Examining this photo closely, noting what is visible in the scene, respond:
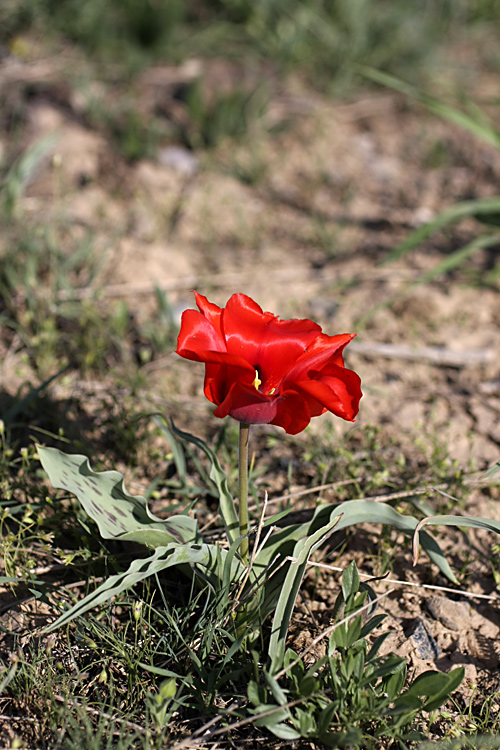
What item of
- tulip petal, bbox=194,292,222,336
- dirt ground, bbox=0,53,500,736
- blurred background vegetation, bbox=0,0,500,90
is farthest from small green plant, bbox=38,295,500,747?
blurred background vegetation, bbox=0,0,500,90

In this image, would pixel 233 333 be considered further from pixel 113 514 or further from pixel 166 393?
pixel 166 393

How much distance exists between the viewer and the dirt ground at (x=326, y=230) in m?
2.59

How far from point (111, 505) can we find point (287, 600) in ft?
1.51

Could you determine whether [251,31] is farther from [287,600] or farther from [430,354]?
[287,600]

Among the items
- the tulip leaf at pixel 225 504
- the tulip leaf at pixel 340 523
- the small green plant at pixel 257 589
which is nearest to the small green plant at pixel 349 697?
the small green plant at pixel 257 589

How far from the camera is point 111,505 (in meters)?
1.57

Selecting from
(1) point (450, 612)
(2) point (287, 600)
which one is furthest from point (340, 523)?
(1) point (450, 612)

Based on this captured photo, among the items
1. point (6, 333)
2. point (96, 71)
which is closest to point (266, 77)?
point (96, 71)

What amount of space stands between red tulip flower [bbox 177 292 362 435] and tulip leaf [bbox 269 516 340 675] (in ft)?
0.98

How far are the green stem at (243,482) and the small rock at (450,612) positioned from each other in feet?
1.89

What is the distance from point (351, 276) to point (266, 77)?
1.69 metres

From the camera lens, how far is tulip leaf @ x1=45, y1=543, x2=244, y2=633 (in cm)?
134

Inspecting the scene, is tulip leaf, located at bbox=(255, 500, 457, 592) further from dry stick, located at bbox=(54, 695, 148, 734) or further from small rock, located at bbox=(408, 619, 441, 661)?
dry stick, located at bbox=(54, 695, 148, 734)

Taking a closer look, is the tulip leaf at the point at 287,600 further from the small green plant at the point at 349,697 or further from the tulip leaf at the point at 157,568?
the tulip leaf at the point at 157,568
